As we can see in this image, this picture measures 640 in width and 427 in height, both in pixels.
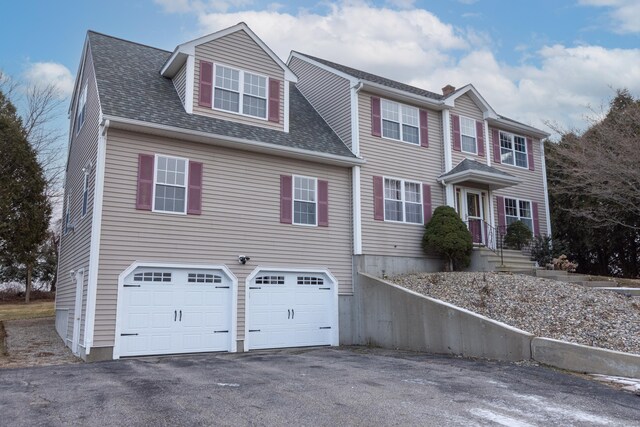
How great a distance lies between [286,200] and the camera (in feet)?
42.5

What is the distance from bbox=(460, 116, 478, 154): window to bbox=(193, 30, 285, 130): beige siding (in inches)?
268

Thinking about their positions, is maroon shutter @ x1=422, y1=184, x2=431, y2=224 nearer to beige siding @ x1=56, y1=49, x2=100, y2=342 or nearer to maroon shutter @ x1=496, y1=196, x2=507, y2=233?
maroon shutter @ x1=496, y1=196, x2=507, y2=233

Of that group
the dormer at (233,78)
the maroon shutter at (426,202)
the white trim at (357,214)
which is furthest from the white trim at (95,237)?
the maroon shutter at (426,202)

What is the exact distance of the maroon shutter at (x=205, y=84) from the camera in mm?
12570

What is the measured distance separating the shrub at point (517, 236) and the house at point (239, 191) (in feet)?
2.59

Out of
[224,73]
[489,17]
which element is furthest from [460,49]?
[224,73]

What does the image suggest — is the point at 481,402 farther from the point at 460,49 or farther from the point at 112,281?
the point at 460,49

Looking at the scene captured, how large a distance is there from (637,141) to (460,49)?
265 inches

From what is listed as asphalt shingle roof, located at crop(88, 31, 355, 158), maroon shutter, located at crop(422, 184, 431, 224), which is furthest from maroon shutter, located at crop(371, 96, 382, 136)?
maroon shutter, located at crop(422, 184, 431, 224)

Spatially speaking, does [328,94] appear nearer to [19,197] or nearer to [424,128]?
[424,128]

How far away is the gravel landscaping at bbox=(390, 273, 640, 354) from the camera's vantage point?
28.7 ft

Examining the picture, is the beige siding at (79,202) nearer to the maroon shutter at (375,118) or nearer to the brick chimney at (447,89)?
the maroon shutter at (375,118)

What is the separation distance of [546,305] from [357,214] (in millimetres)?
5572

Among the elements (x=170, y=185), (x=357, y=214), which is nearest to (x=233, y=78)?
(x=170, y=185)
